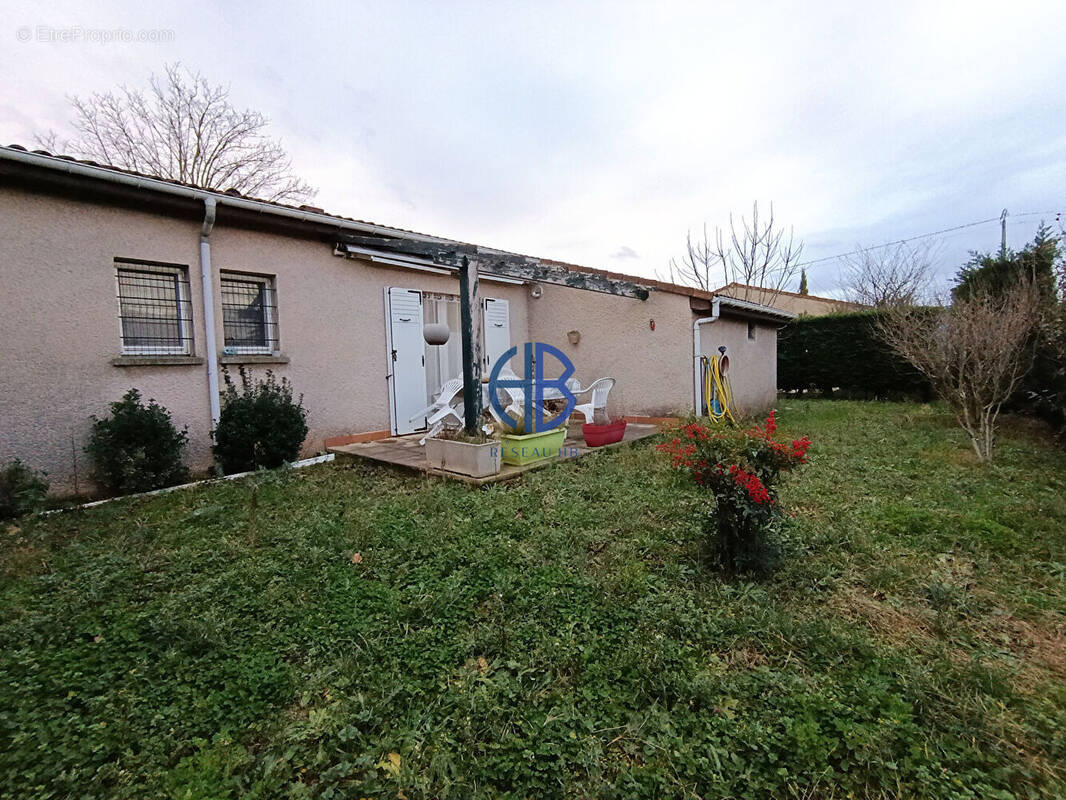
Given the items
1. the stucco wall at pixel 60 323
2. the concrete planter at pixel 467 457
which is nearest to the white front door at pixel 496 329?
the concrete planter at pixel 467 457

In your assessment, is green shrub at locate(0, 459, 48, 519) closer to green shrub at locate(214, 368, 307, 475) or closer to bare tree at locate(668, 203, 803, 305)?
green shrub at locate(214, 368, 307, 475)

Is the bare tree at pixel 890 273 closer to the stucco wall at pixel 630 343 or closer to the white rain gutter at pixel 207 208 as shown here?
the stucco wall at pixel 630 343

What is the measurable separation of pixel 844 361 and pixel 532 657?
1405cm

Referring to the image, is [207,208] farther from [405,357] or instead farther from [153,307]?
[405,357]

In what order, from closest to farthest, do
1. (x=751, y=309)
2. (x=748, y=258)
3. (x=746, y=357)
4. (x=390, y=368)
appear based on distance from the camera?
(x=390, y=368)
(x=751, y=309)
(x=746, y=357)
(x=748, y=258)

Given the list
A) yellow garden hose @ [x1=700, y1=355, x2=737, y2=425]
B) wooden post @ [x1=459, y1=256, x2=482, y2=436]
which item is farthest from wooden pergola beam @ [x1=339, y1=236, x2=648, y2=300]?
yellow garden hose @ [x1=700, y1=355, x2=737, y2=425]

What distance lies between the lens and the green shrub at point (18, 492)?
422 centimetres

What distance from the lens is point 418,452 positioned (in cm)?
634

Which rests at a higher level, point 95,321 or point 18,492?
point 95,321

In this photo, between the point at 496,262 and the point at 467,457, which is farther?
the point at 496,262

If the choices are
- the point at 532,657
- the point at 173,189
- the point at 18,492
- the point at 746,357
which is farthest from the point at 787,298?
the point at 18,492

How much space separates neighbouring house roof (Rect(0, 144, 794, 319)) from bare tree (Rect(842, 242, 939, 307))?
46.6 ft

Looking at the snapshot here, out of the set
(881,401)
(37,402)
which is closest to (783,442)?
(37,402)

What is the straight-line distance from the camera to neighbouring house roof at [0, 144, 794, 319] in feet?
Answer: 14.3
